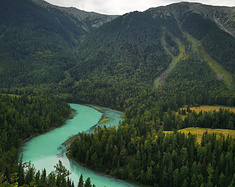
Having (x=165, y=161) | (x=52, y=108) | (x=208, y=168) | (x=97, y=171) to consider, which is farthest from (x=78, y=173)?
(x=52, y=108)

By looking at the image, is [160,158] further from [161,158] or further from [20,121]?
[20,121]

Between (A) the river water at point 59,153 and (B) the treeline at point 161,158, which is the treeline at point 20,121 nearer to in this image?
(A) the river water at point 59,153

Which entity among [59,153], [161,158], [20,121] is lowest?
[59,153]

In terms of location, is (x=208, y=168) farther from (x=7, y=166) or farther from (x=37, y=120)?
(x=37, y=120)

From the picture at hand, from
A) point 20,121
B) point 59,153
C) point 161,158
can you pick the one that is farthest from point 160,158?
point 20,121

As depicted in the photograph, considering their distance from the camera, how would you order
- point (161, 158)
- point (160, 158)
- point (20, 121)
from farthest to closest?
1. point (20, 121)
2. point (161, 158)
3. point (160, 158)

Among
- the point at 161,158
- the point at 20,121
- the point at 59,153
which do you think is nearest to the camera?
the point at 161,158
